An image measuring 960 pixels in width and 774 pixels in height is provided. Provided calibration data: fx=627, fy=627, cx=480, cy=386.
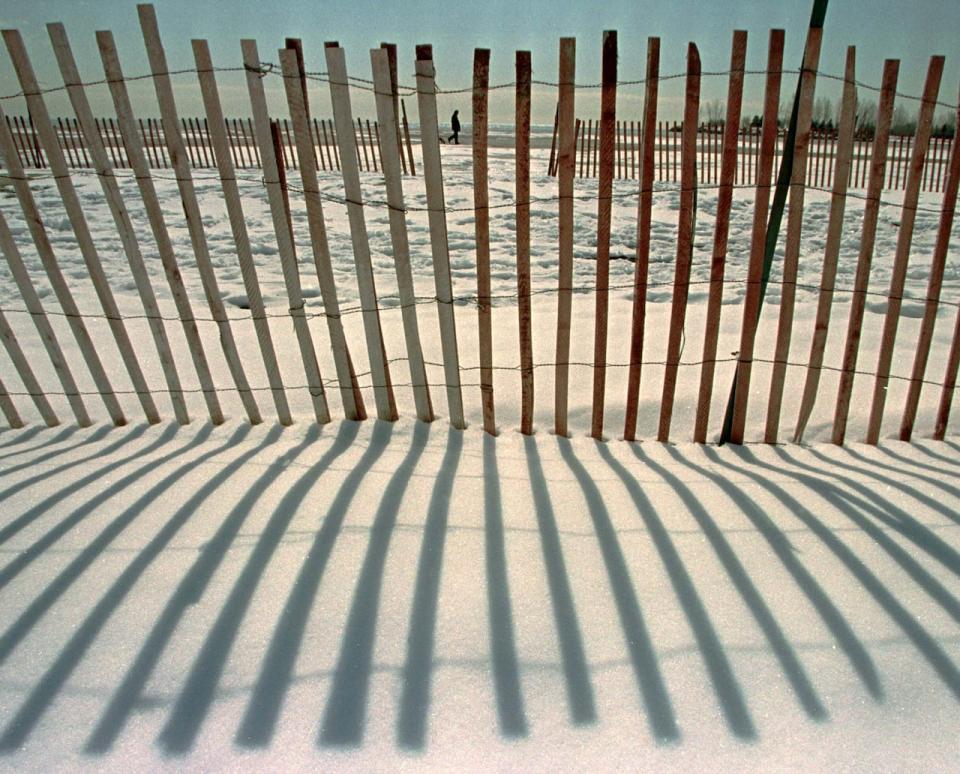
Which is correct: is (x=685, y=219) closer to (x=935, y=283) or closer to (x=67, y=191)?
(x=935, y=283)

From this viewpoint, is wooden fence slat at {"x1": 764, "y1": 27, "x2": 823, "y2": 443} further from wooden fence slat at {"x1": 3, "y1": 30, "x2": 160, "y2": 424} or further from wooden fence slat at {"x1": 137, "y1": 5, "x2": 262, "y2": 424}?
wooden fence slat at {"x1": 3, "y1": 30, "x2": 160, "y2": 424}

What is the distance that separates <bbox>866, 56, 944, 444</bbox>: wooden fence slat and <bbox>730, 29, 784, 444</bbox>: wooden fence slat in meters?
0.50

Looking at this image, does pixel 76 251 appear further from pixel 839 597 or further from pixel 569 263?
pixel 839 597

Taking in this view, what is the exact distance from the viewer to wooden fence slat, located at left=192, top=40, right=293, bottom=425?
2.39 meters

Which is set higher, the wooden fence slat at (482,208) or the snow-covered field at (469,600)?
the wooden fence slat at (482,208)

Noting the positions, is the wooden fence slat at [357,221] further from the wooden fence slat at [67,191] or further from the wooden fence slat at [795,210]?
the wooden fence slat at [795,210]

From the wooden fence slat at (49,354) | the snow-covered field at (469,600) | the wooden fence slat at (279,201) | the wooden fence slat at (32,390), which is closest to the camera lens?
the snow-covered field at (469,600)

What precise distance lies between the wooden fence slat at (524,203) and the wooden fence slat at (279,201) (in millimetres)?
862

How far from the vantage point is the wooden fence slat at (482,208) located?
7.65ft

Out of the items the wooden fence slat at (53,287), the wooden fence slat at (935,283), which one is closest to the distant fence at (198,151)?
the wooden fence slat at (53,287)

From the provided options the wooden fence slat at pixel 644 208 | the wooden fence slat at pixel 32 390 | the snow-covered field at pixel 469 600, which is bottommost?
the snow-covered field at pixel 469 600

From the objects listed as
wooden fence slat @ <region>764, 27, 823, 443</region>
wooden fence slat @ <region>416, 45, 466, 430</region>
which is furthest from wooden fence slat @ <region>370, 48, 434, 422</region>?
wooden fence slat @ <region>764, 27, 823, 443</region>

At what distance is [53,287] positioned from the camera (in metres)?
2.91

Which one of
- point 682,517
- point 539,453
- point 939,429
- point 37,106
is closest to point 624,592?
point 682,517
